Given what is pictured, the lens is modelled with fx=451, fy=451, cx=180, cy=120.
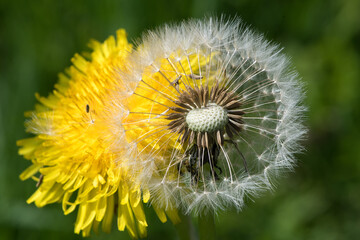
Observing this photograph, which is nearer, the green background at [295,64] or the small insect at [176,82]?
the small insect at [176,82]

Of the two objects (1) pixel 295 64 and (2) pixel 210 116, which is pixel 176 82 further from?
(1) pixel 295 64

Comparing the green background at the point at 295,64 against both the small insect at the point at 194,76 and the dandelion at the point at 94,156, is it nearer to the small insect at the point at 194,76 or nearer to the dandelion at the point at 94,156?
the dandelion at the point at 94,156

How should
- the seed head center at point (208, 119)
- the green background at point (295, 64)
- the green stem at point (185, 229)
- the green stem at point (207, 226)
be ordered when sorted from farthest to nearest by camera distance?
the green background at point (295, 64) < the green stem at point (185, 229) < the green stem at point (207, 226) < the seed head center at point (208, 119)

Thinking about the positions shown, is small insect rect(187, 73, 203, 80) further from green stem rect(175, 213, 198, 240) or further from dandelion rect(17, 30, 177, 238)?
green stem rect(175, 213, 198, 240)

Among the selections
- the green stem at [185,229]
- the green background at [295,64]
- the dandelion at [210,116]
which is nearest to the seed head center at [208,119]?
the dandelion at [210,116]

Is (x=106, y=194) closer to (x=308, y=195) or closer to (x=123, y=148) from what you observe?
(x=123, y=148)

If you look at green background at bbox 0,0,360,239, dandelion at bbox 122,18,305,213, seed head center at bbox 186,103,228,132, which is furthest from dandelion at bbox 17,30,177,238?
green background at bbox 0,0,360,239
